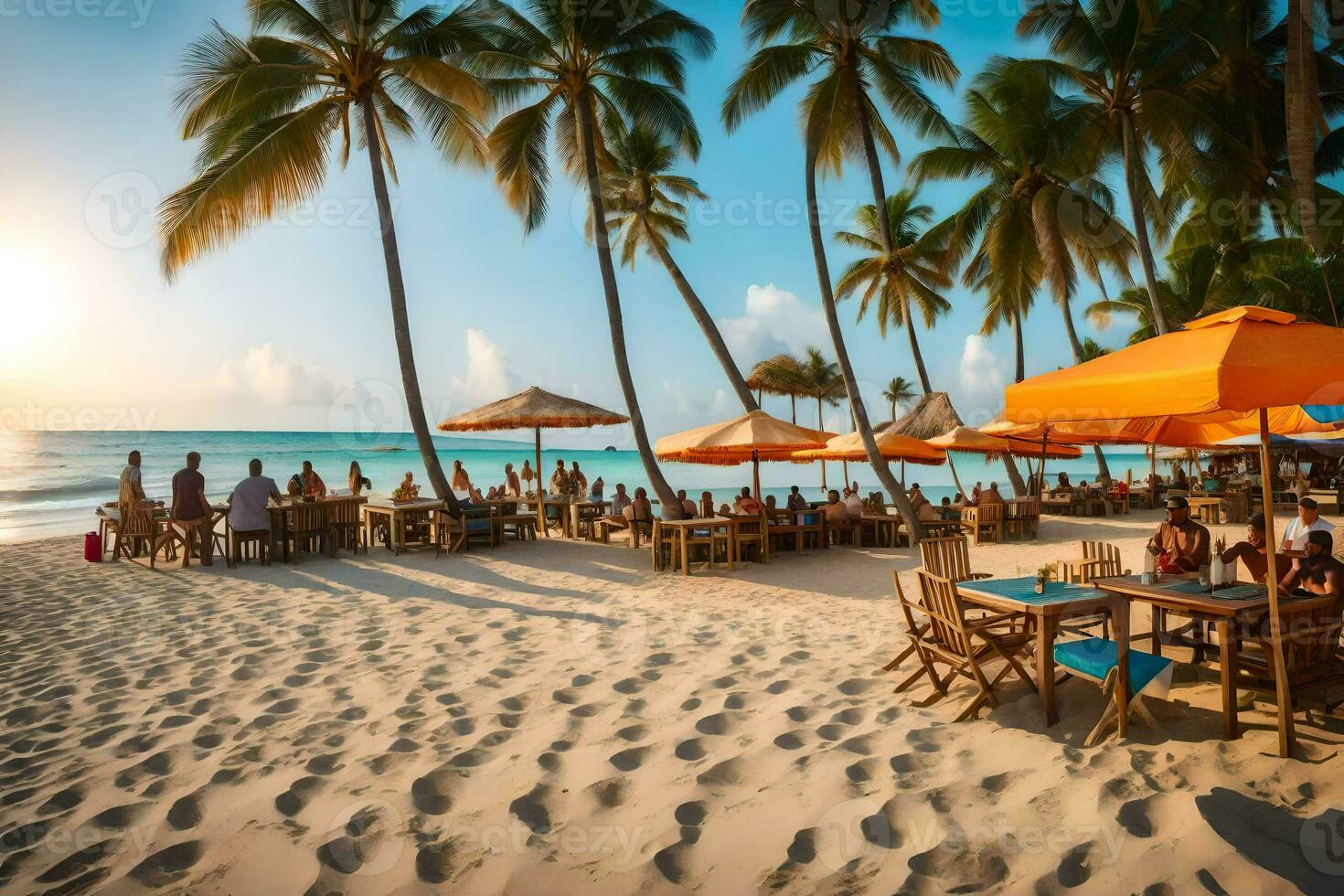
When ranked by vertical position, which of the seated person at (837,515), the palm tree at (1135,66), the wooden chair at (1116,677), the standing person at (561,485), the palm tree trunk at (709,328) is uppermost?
the palm tree at (1135,66)

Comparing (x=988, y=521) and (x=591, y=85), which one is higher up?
(x=591, y=85)

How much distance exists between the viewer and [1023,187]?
58.5ft

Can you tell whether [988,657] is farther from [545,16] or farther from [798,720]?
[545,16]

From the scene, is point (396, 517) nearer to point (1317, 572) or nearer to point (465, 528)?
point (465, 528)

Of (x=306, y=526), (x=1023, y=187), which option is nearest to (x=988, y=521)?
(x=1023, y=187)

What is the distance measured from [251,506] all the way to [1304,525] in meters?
12.4

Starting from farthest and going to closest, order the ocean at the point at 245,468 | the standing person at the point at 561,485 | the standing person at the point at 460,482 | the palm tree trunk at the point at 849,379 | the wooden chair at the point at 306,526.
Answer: the ocean at the point at 245,468 < the standing person at the point at 460,482 < the standing person at the point at 561,485 < the palm tree trunk at the point at 849,379 < the wooden chair at the point at 306,526

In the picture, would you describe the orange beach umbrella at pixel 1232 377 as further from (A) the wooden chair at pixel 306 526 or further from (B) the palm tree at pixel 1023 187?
(B) the palm tree at pixel 1023 187

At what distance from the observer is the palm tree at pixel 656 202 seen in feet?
48.4

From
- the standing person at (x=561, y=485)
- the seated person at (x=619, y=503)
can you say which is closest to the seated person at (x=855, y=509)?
the seated person at (x=619, y=503)

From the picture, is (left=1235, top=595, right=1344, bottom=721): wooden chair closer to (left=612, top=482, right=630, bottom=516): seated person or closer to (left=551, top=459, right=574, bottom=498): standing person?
(left=612, top=482, right=630, bottom=516): seated person

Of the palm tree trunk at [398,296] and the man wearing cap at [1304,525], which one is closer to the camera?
the man wearing cap at [1304,525]

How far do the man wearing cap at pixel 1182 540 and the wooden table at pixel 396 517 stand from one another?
9.63 metres

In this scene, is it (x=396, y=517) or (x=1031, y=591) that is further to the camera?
(x=396, y=517)
